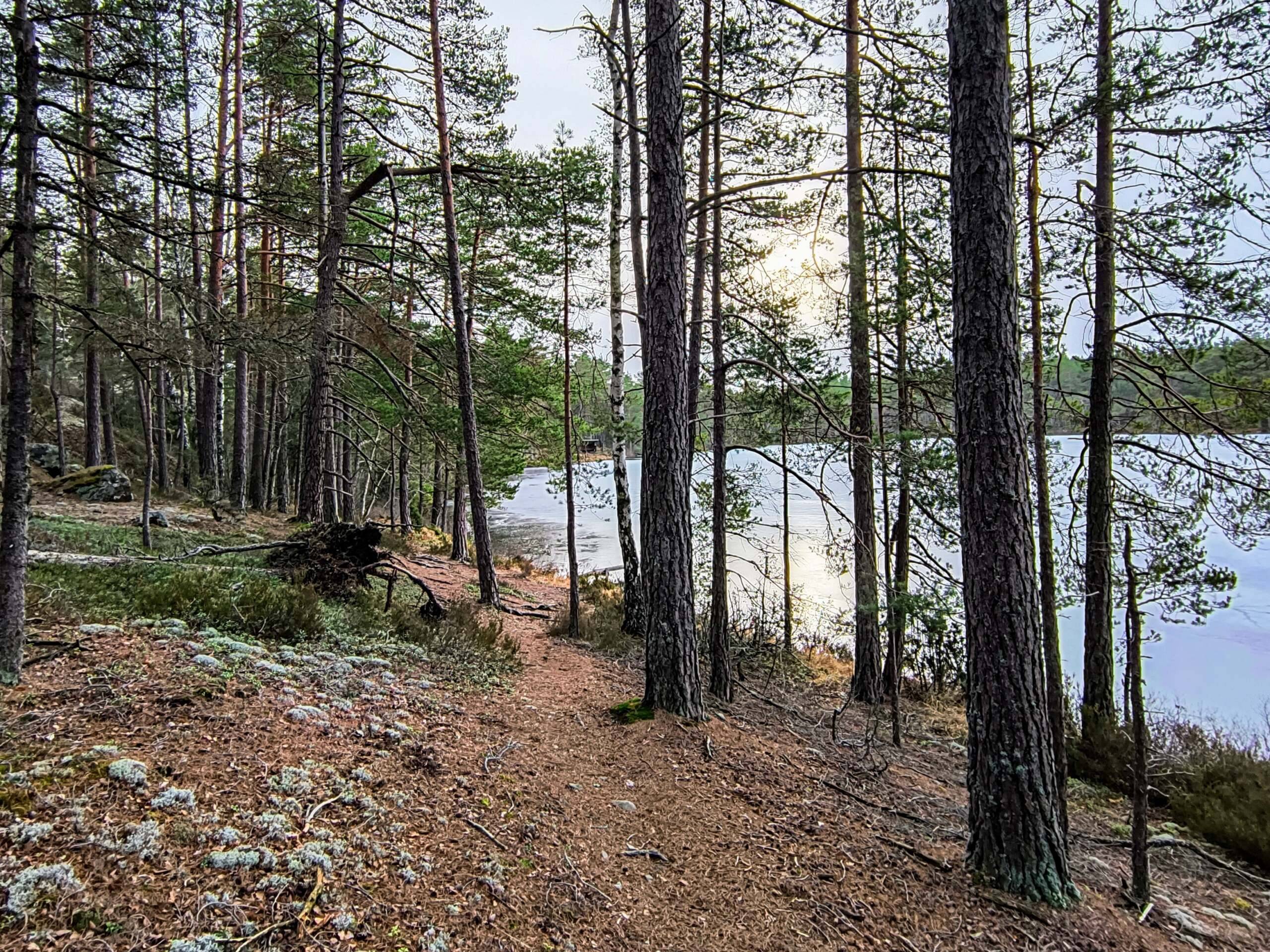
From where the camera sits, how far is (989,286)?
335 cm

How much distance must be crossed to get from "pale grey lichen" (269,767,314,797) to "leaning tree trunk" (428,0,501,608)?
19.7 ft

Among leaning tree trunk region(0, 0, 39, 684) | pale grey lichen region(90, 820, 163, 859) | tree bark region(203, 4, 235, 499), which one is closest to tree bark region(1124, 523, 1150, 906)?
pale grey lichen region(90, 820, 163, 859)

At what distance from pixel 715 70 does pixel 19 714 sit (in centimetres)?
814

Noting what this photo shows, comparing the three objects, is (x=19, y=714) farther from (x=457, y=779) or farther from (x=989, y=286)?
(x=989, y=286)

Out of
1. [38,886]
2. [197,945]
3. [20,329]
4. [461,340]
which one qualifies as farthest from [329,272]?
[197,945]

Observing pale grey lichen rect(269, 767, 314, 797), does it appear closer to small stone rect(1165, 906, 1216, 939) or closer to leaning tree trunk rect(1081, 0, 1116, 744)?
small stone rect(1165, 906, 1216, 939)

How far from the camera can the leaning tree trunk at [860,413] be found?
680 cm

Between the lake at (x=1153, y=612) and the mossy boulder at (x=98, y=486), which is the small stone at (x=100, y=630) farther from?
the mossy boulder at (x=98, y=486)

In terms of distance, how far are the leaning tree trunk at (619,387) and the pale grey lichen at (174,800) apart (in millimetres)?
6360

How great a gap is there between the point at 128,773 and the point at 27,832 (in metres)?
0.42

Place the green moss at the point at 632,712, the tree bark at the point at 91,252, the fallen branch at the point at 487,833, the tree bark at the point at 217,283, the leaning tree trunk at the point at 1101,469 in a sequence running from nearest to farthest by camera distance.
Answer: the fallen branch at the point at 487,833 < the tree bark at the point at 91,252 < the green moss at the point at 632,712 < the leaning tree trunk at the point at 1101,469 < the tree bark at the point at 217,283

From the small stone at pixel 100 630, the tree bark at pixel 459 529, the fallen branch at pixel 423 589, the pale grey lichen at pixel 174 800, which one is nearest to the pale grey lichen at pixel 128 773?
the pale grey lichen at pixel 174 800

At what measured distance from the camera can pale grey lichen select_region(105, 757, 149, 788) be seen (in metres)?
2.40

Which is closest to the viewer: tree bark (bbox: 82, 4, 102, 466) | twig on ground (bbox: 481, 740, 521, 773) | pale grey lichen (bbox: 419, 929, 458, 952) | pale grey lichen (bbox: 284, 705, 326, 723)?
pale grey lichen (bbox: 419, 929, 458, 952)
